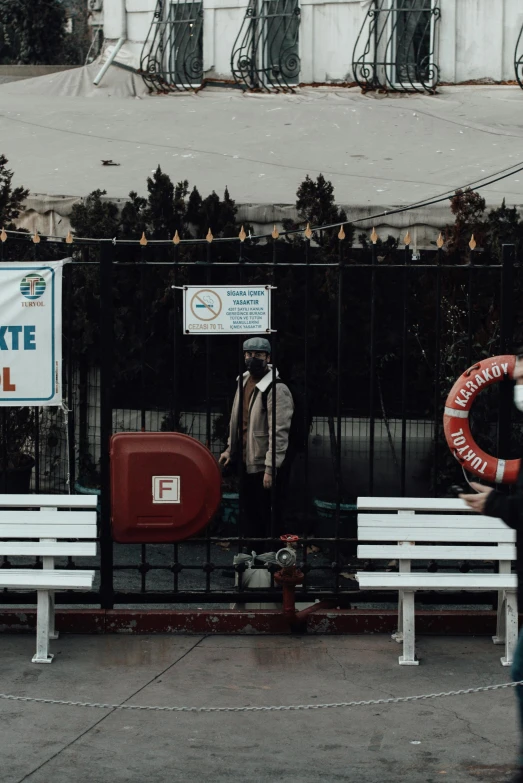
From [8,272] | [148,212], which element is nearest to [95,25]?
[148,212]

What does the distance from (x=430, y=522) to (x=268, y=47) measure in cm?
868

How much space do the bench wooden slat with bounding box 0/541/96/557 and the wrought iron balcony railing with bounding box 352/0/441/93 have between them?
25.8 ft

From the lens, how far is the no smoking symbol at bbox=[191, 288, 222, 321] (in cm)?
648

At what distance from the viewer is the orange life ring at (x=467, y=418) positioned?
621 cm

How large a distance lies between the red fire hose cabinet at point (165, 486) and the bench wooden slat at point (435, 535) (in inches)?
34.8

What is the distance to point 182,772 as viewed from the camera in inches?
190

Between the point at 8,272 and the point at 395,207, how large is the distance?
11.3 feet

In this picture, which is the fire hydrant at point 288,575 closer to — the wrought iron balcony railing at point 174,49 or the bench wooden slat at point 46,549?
the bench wooden slat at point 46,549

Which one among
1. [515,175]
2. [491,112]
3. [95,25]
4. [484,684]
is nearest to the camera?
[484,684]

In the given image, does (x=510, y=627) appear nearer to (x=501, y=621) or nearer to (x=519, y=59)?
(x=501, y=621)

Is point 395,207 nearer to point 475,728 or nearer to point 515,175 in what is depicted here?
point 515,175

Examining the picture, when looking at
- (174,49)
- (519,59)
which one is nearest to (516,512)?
(519,59)

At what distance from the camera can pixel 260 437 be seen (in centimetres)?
787

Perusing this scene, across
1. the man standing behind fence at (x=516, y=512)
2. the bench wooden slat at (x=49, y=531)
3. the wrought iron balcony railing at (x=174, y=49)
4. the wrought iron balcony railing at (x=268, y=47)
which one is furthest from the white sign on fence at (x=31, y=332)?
the wrought iron balcony railing at (x=174, y=49)
